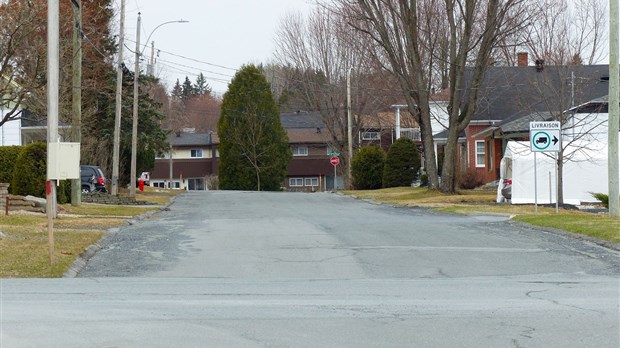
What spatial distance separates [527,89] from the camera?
53.7m

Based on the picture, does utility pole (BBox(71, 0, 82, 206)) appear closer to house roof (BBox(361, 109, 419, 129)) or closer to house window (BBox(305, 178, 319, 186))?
house roof (BBox(361, 109, 419, 129))

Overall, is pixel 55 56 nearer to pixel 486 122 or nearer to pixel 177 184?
pixel 486 122

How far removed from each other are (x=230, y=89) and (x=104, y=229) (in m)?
50.2

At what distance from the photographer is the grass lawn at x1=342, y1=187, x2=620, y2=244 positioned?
888 inches

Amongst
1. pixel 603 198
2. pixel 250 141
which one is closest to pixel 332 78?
pixel 250 141

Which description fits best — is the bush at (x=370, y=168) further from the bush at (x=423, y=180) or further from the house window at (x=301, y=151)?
the house window at (x=301, y=151)

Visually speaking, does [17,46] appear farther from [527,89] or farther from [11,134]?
[527,89]

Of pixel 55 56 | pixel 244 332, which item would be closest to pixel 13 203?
pixel 55 56

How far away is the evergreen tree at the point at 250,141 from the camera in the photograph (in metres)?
73.3

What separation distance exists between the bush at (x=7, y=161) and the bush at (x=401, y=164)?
86.3 ft

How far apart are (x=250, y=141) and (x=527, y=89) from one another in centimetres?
2570

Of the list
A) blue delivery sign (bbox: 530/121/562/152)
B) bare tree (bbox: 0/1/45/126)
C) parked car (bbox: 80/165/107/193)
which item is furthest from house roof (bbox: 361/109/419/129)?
blue delivery sign (bbox: 530/121/562/152)

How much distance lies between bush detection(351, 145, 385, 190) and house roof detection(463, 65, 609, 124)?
6801mm

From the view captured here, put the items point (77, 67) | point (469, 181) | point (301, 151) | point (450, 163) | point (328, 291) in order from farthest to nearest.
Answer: point (301, 151), point (469, 181), point (450, 163), point (77, 67), point (328, 291)
